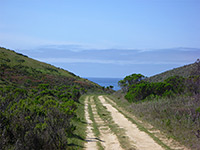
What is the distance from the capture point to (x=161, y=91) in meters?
25.5

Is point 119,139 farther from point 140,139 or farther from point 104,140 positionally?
point 140,139

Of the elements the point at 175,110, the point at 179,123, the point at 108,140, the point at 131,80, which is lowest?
the point at 108,140

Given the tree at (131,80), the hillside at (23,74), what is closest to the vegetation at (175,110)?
the tree at (131,80)

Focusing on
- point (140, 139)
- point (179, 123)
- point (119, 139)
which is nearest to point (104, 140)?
point (119, 139)

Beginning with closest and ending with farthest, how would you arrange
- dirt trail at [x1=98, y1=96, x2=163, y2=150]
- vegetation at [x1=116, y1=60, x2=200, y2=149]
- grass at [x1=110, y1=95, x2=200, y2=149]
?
dirt trail at [x1=98, y1=96, x2=163, y2=150], grass at [x1=110, y1=95, x2=200, y2=149], vegetation at [x1=116, y1=60, x2=200, y2=149]

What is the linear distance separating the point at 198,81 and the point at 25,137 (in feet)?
64.9

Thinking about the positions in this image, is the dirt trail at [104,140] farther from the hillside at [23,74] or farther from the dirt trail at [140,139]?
the hillside at [23,74]

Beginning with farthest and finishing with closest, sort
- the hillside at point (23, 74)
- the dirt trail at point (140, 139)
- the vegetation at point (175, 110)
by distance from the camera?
the hillside at point (23, 74)
the vegetation at point (175, 110)
the dirt trail at point (140, 139)

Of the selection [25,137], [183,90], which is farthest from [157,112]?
[25,137]

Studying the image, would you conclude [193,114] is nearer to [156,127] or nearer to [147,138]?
[156,127]

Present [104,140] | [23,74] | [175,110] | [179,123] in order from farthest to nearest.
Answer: [23,74] < [175,110] < [179,123] < [104,140]

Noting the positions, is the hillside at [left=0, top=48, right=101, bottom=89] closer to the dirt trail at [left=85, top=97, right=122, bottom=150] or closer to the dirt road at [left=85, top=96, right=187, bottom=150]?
the dirt road at [left=85, top=96, right=187, bottom=150]

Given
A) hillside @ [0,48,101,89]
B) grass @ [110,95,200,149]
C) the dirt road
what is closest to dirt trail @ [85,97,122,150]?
the dirt road

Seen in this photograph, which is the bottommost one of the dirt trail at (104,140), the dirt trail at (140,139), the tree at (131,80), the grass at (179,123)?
the dirt trail at (104,140)
